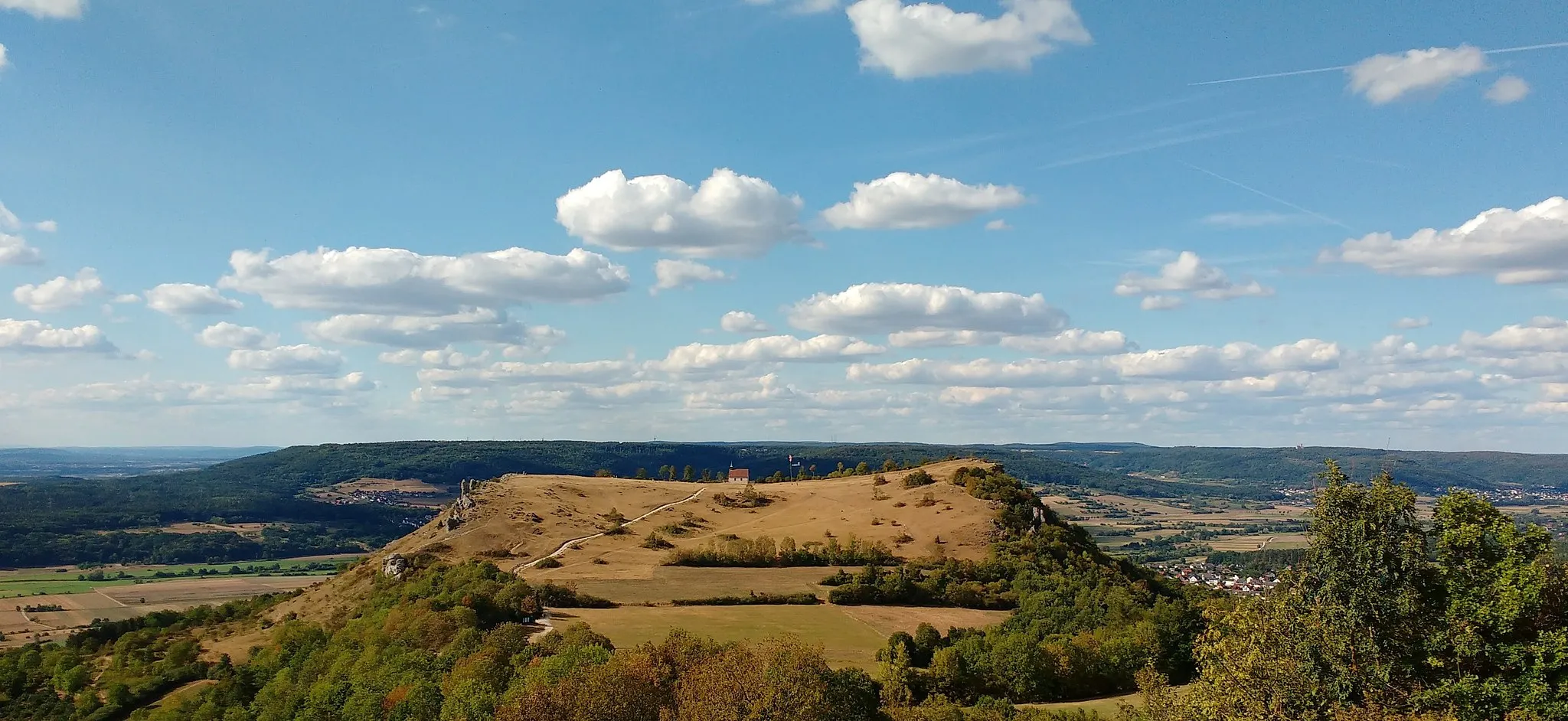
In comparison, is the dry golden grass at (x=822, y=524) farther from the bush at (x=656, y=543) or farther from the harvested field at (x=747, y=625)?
the harvested field at (x=747, y=625)

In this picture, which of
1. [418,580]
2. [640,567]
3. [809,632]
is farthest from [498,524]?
[809,632]

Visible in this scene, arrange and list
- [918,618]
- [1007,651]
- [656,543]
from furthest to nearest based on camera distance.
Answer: [656,543] < [918,618] < [1007,651]

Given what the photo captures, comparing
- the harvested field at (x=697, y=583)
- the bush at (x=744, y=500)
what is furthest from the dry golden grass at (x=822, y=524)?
the bush at (x=744, y=500)

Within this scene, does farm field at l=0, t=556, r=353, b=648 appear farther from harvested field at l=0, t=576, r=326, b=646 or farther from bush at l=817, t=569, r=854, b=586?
bush at l=817, t=569, r=854, b=586

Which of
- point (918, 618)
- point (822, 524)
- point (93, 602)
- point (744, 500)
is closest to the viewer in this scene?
point (918, 618)

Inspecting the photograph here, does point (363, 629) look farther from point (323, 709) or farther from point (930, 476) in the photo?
point (930, 476)

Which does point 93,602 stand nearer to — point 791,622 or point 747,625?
point 747,625

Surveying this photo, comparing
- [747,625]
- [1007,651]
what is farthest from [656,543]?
[1007,651]

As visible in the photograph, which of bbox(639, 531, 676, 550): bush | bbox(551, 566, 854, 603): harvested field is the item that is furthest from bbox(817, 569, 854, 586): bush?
bbox(639, 531, 676, 550): bush

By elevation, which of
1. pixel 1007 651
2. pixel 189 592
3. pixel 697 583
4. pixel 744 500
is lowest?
pixel 189 592
